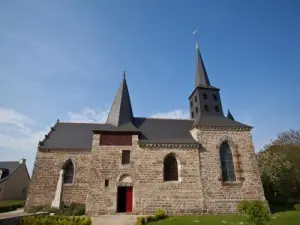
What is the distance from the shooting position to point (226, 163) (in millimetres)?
17000

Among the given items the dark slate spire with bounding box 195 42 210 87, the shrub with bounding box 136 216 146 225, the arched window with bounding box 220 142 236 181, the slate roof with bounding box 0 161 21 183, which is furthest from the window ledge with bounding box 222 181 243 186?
the slate roof with bounding box 0 161 21 183

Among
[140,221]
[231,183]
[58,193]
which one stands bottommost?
[140,221]

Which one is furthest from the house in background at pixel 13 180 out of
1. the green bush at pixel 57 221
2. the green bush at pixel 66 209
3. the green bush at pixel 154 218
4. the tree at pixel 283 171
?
the tree at pixel 283 171

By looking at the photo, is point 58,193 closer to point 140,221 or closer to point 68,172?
point 68,172

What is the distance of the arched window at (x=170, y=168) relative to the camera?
1617cm

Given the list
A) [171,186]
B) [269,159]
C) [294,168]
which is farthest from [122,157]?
[294,168]

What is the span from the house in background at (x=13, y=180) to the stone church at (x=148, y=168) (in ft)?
44.8

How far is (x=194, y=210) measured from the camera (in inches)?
586

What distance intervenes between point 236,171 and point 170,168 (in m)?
5.86

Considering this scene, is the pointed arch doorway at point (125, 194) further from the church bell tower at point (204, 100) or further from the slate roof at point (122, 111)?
the church bell tower at point (204, 100)

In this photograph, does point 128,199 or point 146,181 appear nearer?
point 128,199

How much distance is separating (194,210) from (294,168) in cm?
1669

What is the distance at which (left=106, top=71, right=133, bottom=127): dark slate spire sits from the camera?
1816cm

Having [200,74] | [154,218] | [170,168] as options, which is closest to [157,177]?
[170,168]
